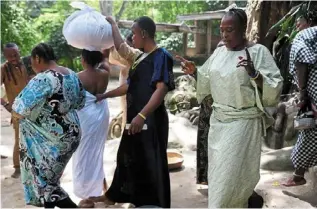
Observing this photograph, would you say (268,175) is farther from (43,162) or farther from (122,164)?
(43,162)

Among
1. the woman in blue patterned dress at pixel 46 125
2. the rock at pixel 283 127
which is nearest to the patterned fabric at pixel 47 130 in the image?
the woman in blue patterned dress at pixel 46 125

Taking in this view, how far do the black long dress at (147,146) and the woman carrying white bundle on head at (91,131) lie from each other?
377mm

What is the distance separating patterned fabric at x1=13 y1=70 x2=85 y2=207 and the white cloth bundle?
0.49 metres

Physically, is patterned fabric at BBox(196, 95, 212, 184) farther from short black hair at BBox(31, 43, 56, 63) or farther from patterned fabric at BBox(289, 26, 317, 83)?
short black hair at BBox(31, 43, 56, 63)

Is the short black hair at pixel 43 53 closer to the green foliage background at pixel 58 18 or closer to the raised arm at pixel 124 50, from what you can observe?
the raised arm at pixel 124 50

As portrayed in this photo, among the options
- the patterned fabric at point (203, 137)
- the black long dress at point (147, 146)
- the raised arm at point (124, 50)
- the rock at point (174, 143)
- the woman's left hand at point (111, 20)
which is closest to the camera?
the black long dress at point (147, 146)

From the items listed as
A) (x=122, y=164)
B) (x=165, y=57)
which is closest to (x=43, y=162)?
(x=122, y=164)

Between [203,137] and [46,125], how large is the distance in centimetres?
153

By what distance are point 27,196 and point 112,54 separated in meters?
1.76

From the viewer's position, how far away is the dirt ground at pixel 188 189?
3299mm

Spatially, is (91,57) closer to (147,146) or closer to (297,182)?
(147,146)

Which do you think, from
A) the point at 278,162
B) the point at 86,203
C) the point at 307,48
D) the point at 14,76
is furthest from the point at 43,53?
the point at 278,162

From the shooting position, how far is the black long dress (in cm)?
323

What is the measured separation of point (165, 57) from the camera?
3209 mm
